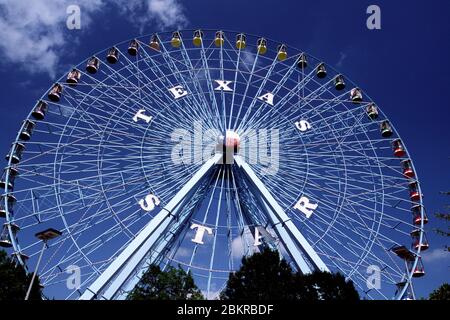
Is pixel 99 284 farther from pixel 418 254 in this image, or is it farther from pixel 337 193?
pixel 418 254

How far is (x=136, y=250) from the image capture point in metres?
24.8

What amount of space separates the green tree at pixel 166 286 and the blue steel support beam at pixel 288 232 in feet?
16.4

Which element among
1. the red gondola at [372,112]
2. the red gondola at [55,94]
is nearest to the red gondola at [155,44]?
the red gondola at [55,94]

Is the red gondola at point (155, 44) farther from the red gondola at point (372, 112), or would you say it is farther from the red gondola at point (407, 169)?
the red gondola at point (407, 169)

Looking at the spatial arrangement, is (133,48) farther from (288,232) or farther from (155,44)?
(288,232)

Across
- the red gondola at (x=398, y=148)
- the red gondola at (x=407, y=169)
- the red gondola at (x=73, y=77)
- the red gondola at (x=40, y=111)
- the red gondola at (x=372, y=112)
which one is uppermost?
the red gondola at (x=73, y=77)

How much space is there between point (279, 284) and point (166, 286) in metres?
6.19

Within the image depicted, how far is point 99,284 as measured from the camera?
2341 centimetres

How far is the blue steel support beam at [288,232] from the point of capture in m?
25.6

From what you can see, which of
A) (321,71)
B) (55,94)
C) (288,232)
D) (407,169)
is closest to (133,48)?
(55,94)

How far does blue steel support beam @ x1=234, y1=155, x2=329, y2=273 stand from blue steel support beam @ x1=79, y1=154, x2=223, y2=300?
2.96 meters

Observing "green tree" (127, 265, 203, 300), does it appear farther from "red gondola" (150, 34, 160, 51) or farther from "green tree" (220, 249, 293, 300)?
"red gondola" (150, 34, 160, 51)
